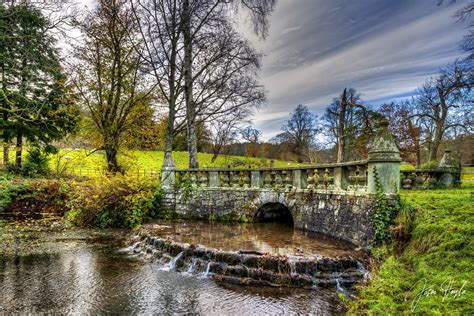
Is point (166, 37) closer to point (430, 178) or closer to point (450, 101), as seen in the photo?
point (430, 178)

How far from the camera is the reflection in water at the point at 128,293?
15.7ft

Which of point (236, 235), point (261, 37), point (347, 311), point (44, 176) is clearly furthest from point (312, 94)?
point (347, 311)

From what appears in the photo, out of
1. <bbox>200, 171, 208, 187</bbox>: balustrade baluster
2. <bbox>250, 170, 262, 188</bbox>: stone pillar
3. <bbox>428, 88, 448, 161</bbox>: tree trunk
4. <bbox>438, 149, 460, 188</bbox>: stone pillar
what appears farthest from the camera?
<bbox>428, 88, 448, 161</bbox>: tree trunk

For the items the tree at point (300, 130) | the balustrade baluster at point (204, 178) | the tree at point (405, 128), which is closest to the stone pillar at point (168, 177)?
the balustrade baluster at point (204, 178)

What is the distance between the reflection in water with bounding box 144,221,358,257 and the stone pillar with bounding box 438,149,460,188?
651 cm

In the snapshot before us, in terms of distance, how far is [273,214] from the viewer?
38.8ft

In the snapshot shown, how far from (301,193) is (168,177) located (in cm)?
618

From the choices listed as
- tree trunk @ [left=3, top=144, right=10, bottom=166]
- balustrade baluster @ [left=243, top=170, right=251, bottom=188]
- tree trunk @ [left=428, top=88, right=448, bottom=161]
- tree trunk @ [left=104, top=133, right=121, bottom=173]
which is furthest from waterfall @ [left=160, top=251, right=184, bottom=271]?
tree trunk @ [left=428, top=88, right=448, bottom=161]

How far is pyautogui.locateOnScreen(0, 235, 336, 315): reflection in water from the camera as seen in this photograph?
15.7 ft

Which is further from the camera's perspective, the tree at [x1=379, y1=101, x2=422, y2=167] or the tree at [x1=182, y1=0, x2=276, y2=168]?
the tree at [x1=379, y1=101, x2=422, y2=167]

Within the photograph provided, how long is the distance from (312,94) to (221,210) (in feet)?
56.3

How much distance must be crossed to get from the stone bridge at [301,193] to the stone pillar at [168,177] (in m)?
0.04

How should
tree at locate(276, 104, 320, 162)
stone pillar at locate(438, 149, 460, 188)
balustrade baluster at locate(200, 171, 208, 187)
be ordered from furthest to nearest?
1. tree at locate(276, 104, 320, 162)
2. balustrade baluster at locate(200, 171, 208, 187)
3. stone pillar at locate(438, 149, 460, 188)

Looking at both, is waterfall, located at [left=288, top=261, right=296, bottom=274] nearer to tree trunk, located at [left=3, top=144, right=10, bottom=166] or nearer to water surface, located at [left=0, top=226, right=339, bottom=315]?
water surface, located at [left=0, top=226, right=339, bottom=315]
